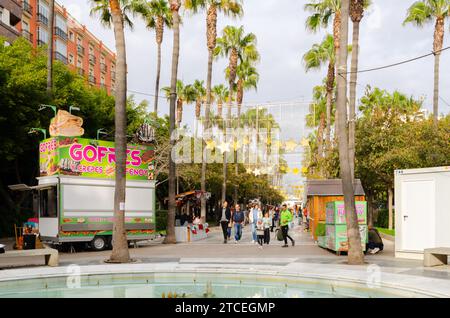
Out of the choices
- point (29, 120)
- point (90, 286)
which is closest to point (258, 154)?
point (29, 120)

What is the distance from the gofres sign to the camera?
64.4ft

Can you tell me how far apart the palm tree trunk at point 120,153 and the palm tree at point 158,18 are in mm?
25580

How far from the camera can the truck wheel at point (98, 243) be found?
20.5 meters

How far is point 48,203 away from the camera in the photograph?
65.9 feet

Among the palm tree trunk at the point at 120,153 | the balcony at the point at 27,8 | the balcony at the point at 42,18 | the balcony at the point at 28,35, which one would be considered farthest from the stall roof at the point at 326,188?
the balcony at the point at 42,18

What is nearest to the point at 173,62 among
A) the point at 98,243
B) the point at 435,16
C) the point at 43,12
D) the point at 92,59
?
the point at 98,243

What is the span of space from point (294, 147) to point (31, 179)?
16.3 metres

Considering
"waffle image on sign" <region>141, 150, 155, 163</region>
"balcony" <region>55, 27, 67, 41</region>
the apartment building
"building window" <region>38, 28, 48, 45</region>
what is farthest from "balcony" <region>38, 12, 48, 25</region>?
"waffle image on sign" <region>141, 150, 155, 163</region>

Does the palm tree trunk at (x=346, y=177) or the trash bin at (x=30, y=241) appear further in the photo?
the trash bin at (x=30, y=241)

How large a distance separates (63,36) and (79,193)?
144ft

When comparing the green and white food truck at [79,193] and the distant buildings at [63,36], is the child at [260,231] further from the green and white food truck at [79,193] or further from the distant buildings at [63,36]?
the distant buildings at [63,36]

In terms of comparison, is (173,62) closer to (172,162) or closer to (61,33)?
(172,162)

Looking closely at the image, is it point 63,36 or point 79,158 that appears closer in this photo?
point 79,158

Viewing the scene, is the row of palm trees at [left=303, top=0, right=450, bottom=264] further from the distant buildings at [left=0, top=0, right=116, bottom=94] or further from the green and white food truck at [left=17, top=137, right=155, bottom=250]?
the distant buildings at [left=0, top=0, right=116, bottom=94]
